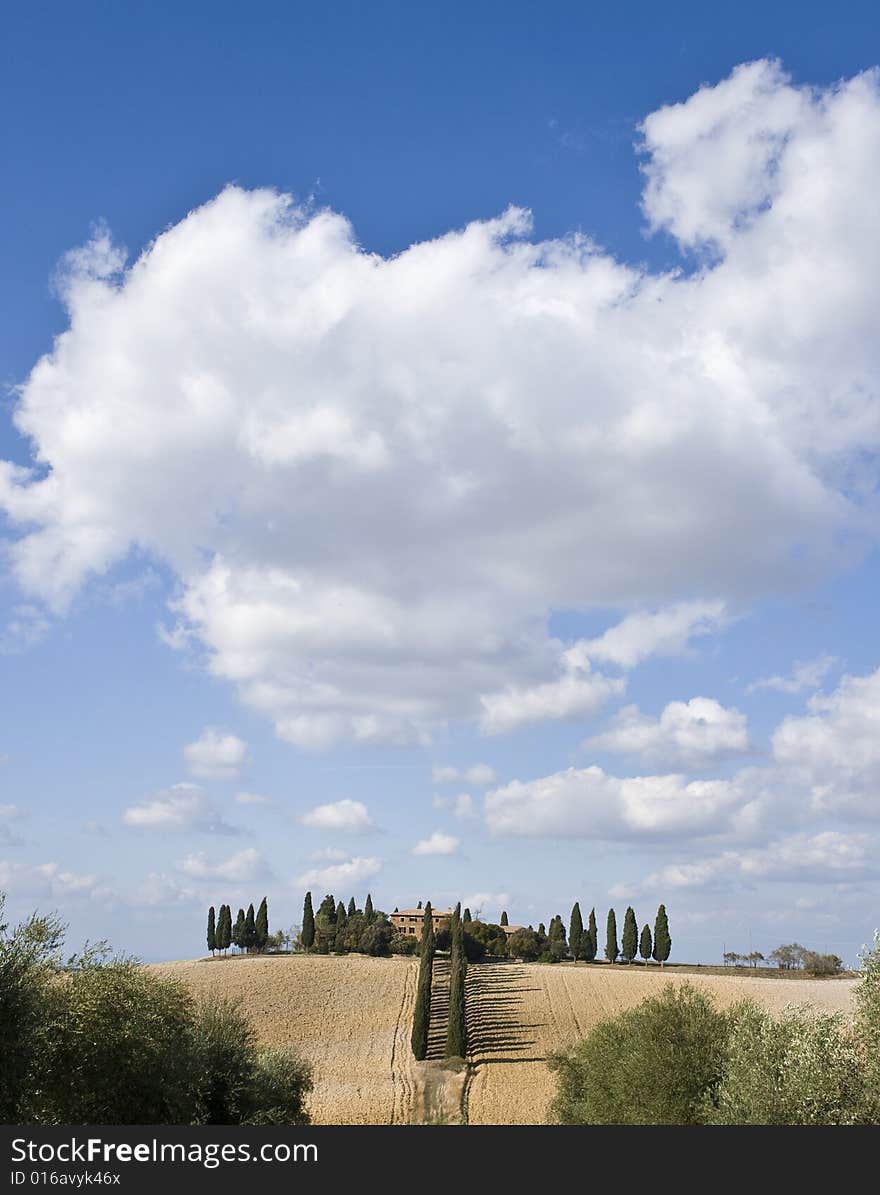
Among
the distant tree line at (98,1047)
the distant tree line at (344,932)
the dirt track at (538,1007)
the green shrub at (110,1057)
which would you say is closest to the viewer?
the distant tree line at (98,1047)

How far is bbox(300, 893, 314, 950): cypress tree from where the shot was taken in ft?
551

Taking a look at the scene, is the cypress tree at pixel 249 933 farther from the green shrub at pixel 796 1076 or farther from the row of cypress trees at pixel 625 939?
the green shrub at pixel 796 1076

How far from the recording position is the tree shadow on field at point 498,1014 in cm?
10269

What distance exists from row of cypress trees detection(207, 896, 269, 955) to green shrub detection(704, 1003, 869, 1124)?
137 metres

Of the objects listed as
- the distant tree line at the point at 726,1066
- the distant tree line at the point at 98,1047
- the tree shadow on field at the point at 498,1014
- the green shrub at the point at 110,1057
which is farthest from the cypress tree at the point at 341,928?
the green shrub at the point at 110,1057

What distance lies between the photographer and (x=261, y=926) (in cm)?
17112

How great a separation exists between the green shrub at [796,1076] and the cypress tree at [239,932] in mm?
137730

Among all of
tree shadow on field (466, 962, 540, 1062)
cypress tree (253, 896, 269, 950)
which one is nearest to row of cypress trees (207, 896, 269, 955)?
cypress tree (253, 896, 269, 950)

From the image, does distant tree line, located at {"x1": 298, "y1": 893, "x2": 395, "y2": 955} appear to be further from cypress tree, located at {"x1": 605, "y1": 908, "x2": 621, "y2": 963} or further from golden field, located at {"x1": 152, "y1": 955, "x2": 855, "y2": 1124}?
cypress tree, located at {"x1": 605, "y1": 908, "x2": 621, "y2": 963}

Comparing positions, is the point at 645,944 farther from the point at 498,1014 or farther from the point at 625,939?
the point at 498,1014

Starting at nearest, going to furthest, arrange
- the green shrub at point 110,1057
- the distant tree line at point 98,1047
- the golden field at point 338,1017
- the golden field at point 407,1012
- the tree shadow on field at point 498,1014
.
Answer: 1. the distant tree line at point 98,1047
2. the green shrub at point 110,1057
3. the golden field at point 338,1017
4. the golden field at point 407,1012
5. the tree shadow on field at point 498,1014

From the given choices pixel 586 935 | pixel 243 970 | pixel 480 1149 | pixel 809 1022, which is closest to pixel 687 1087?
pixel 809 1022

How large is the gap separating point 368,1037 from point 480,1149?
85186 mm

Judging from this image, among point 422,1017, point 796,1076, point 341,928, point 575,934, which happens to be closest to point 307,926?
point 341,928
